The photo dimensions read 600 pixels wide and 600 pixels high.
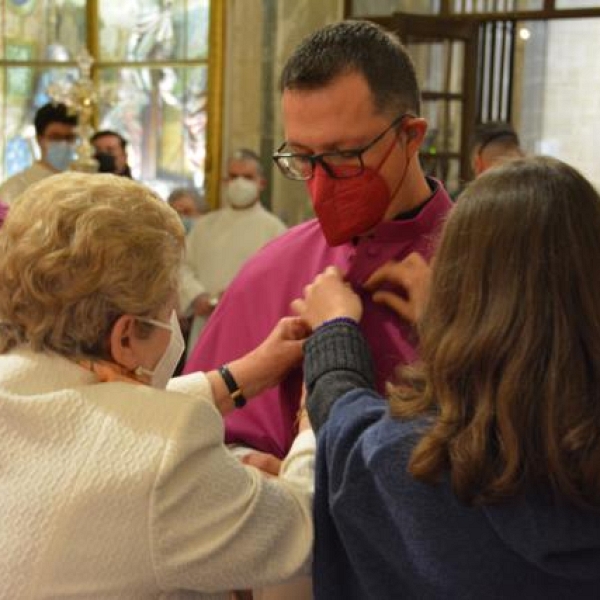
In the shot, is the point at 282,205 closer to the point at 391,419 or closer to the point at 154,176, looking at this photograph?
the point at 154,176

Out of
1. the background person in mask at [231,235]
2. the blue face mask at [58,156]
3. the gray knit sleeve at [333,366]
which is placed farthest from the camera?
the background person in mask at [231,235]

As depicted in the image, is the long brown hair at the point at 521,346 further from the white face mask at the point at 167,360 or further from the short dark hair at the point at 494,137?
the short dark hair at the point at 494,137

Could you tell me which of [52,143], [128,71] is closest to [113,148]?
[52,143]

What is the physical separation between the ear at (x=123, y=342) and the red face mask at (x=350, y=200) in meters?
0.48

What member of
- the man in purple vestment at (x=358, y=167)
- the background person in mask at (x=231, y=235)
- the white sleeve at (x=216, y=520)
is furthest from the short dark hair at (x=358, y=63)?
the background person in mask at (x=231, y=235)

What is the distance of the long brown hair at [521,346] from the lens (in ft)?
4.03

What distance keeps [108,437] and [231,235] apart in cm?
445

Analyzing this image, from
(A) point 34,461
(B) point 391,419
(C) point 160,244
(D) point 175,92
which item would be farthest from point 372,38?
(D) point 175,92

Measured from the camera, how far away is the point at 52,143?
5105 millimetres

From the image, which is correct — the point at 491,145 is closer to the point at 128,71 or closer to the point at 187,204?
the point at 187,204

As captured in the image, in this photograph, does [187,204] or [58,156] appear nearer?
[58,156]

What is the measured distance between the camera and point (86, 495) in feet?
4.40

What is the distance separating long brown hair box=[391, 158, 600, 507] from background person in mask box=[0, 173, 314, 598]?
29 centimetres

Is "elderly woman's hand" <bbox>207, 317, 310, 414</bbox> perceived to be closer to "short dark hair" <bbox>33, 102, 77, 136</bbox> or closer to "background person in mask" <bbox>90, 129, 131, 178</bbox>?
"short dark hair" <bbox>33, 102, 77, 136</bbox>
